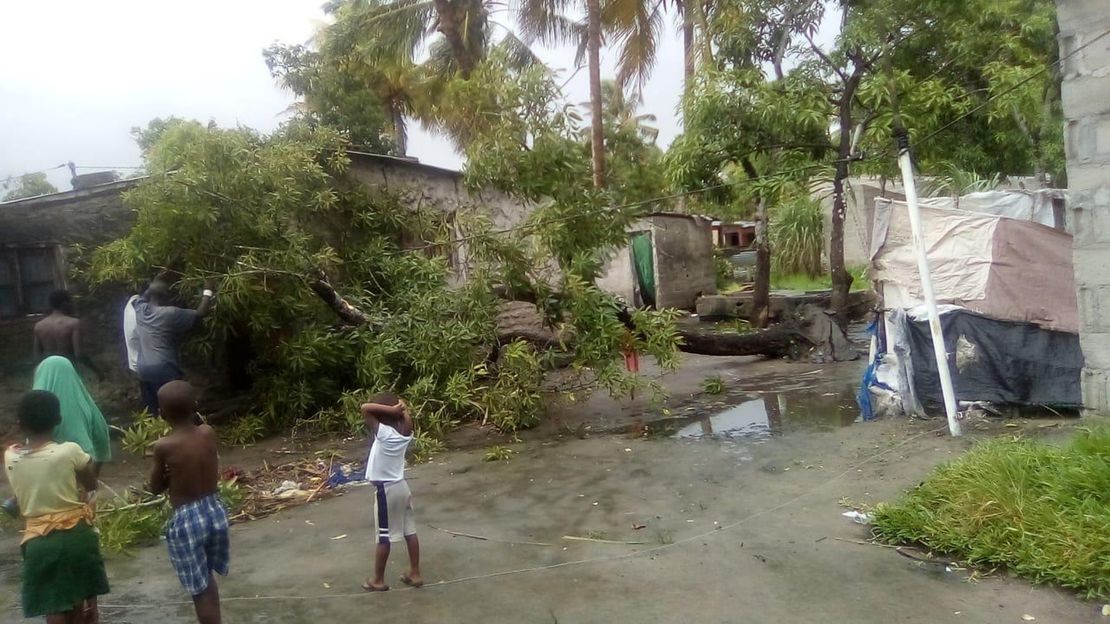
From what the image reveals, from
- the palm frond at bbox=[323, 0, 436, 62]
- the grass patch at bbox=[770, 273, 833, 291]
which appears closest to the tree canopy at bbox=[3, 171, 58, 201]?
Answer: the palm frond at bbox=[323, 0, 436, 62]

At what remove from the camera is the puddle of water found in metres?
8.34

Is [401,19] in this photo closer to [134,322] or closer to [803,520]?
[134,322]

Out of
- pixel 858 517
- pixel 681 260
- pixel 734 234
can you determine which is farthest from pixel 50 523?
pixel 734 234

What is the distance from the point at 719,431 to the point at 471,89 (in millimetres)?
4244

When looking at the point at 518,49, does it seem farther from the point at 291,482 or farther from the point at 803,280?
the point at 291,482

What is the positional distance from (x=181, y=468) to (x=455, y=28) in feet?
49.9

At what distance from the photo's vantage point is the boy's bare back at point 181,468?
3734 millimetres

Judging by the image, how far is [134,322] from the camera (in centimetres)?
791

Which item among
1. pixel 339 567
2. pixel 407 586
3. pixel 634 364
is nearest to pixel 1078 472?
pixel 407 586

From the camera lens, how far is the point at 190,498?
3.75m

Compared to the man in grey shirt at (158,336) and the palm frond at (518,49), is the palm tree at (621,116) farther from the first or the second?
the man in grey shirt at (158,336)

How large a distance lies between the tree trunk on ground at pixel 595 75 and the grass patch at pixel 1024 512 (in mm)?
13369

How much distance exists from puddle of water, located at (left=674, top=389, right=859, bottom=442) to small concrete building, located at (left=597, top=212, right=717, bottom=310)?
33.0ft

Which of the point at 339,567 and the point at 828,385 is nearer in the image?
the point at 339,567
